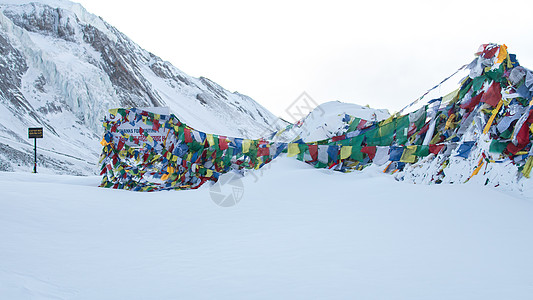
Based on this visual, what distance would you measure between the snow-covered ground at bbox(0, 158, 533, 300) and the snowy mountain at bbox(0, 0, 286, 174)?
13.7 metres

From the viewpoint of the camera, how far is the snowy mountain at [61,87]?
2006 cm

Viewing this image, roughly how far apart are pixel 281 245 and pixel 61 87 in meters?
33.5

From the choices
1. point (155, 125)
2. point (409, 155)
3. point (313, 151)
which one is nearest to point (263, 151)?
point (313, 151)

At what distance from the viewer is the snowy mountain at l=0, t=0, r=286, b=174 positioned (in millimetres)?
20062

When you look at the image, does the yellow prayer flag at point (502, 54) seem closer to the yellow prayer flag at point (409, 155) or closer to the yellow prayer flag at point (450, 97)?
the yellow prayer flag at point (450, 97)

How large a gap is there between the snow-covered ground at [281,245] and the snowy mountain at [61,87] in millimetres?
13746

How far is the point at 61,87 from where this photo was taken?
30.3m

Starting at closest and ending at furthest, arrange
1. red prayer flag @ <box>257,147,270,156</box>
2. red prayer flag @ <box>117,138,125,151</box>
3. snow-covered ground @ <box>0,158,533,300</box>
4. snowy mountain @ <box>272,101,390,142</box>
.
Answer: snow-covered ground @ <box>0,158,533,300</box> < red prayer flag @ <box>257,147,270,156</box> < red prayer flag @ <box>117,138,125,151</box> < snowy mountain @ <box>272,101,390,142</box>

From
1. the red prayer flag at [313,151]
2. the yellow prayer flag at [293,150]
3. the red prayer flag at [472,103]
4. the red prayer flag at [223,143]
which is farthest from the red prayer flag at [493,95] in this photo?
the red prayer flag at [223,143]

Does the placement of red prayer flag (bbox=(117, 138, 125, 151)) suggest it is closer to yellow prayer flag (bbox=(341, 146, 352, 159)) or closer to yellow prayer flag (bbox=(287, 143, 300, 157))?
yellow prayer flag (bbox=(287, 143, 300, 157))

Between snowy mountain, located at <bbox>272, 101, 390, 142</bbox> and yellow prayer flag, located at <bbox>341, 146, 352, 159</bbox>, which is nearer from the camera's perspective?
yellow prayer flag, located at <bbox>341, 146, 352, 159</bbox>

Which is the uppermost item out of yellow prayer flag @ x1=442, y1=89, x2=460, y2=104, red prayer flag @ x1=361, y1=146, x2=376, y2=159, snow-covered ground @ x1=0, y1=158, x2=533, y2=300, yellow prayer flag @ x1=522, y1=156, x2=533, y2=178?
yellow prayer flag @ x1=442, y1=89, x2=460, y2=104

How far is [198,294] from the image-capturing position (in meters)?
2.12

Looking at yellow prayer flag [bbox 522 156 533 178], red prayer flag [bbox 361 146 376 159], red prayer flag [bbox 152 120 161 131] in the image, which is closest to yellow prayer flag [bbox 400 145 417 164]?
red prayer flag [bbox 361 146 376 159]
